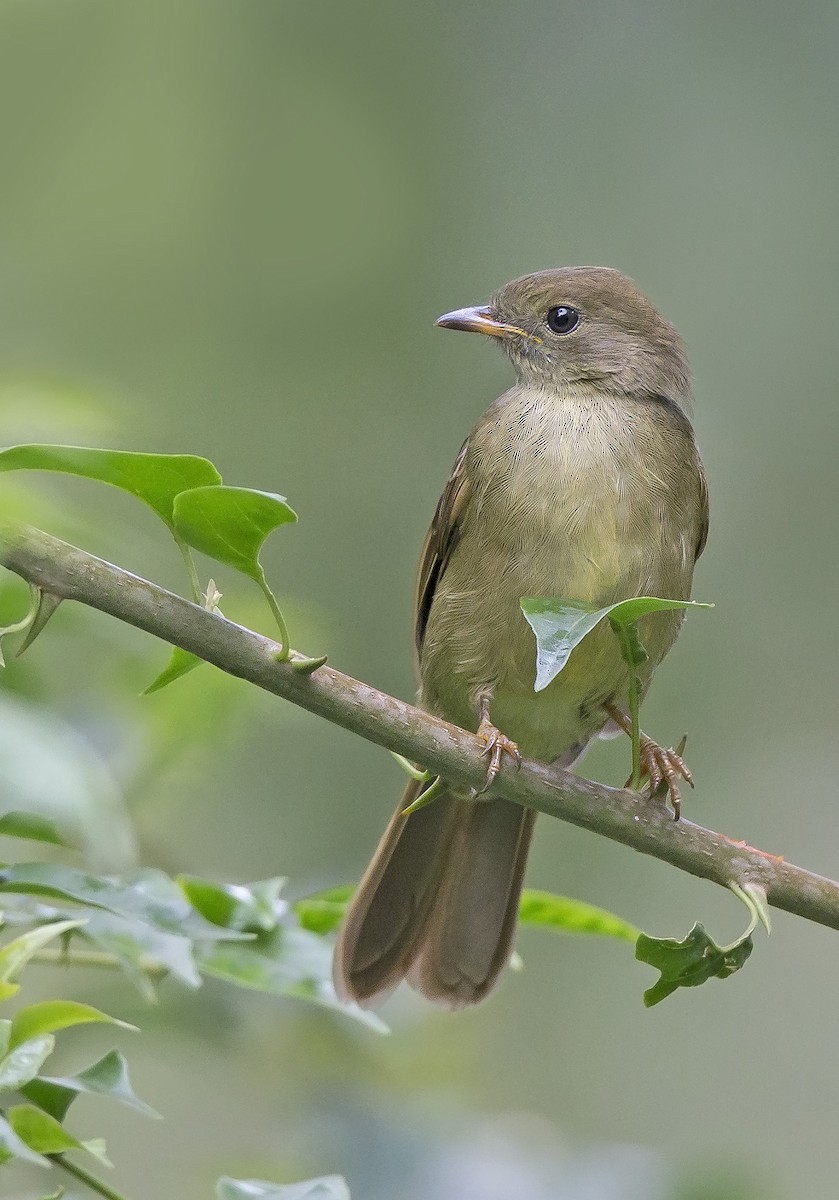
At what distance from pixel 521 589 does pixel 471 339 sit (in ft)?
19.9

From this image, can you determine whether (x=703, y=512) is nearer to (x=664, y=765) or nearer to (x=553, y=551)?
(x=553, y=551)

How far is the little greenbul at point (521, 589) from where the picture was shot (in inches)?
154

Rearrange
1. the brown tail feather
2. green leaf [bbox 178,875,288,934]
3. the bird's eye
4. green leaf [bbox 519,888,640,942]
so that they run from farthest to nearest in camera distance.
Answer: the bird's eye, the brown tail feather, green leaf [bbox 519,888,640,942], green leaf [bbox 178,875,288,934]

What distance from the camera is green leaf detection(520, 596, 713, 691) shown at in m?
2.11

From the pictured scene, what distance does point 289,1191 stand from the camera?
80.8 inches

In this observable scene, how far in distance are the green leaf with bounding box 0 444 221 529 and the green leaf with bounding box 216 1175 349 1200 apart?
0.97m

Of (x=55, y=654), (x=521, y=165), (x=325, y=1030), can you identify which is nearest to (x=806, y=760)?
(x=521, y=165)

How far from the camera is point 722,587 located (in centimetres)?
915

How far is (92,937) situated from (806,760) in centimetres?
788

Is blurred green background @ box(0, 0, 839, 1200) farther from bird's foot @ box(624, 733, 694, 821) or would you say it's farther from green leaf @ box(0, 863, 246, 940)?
green leaf @ box(0, 863, 246, 940)

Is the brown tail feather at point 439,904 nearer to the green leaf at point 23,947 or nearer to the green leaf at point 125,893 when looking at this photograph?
the green leaf at point 125,893

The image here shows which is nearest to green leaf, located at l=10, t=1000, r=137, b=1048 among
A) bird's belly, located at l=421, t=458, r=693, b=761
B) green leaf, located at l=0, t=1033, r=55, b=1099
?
green leaf, located at l=0, t=1033, r=55, b=1099

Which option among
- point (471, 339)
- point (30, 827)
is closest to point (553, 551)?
point (30, 827)

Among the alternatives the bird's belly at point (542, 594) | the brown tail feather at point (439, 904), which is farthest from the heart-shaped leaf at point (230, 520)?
the brown tail feather at point (439, 904)
